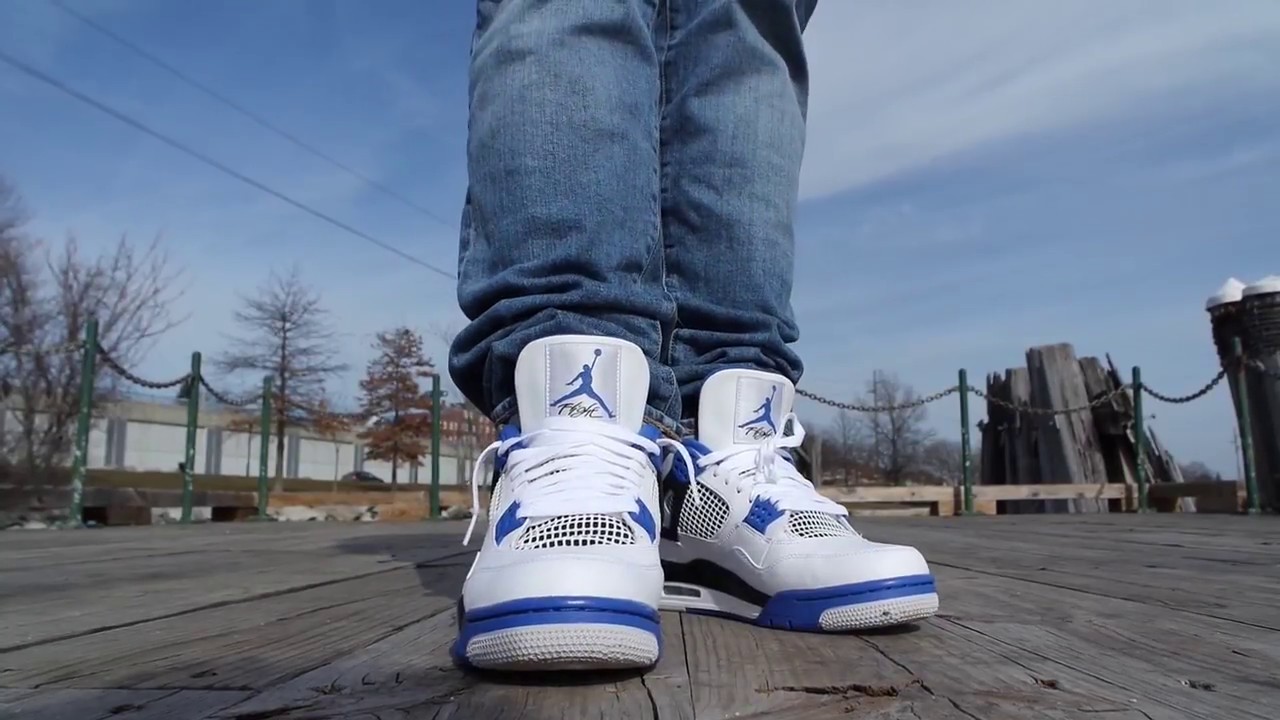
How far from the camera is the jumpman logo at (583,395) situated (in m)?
0.90

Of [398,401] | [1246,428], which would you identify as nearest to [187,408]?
[1246,428]

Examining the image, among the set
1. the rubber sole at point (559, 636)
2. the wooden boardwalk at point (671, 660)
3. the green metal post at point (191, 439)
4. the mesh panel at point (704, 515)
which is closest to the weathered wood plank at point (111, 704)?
the wooden boardwalk at point (671, 660)

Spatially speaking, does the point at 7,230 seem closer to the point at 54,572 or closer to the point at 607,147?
the point at 54,572

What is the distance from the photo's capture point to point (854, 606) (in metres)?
0.81

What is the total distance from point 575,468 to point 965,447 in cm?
586

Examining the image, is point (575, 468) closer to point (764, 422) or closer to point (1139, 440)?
point (764, 422)

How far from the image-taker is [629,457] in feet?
2.89

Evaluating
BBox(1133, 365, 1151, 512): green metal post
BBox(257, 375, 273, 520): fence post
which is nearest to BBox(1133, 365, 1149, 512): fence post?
BBox(1133, 365, 1151, 512): green metal post

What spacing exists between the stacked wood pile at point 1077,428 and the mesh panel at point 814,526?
6166 mm

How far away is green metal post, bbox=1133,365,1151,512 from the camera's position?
6.23 m

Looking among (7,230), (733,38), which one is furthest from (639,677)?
(7,230)

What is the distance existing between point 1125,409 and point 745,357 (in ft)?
21.7

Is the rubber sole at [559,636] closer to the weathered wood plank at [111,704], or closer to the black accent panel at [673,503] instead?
the weathered wood plank at [111,704]

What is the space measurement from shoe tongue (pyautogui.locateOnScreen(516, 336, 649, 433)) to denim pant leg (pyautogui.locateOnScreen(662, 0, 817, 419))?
8.0 inches
